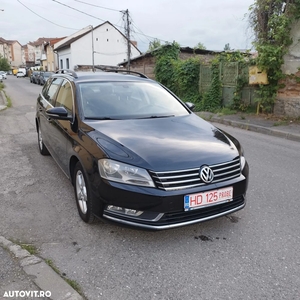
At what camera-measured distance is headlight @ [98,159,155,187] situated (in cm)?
276

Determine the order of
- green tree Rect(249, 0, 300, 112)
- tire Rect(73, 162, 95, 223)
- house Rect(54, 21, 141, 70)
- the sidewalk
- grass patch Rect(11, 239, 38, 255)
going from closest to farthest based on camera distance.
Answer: grass patch Rect(11, 239, 38, 255) < tire Rect(73, 162, 95, 223) < the sidewalk < green tree Rect(249, 0, 300, 112) < house Rect(54, 21, 141, 70)

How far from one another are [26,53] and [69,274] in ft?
517

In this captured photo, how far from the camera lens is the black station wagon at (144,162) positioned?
2764 millimetres

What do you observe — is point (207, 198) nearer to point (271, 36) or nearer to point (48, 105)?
point (48, 105)

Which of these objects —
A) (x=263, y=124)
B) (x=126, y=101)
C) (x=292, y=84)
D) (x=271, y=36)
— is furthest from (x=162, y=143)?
(x=271, y=36)

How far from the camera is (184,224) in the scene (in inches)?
111

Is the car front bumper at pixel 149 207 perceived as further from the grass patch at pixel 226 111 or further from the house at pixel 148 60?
the house at pixel 148 60

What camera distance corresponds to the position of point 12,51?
431 feet

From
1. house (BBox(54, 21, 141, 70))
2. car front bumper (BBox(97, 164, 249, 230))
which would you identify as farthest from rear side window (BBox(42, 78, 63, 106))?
house (BBox(54, 21, 141, 70))

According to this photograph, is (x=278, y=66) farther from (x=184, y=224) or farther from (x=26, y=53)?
(x=26, y=53)

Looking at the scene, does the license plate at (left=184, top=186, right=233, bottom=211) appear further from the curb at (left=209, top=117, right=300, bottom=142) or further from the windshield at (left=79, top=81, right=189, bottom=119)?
the curb at (left=209, top=117, right=300, bottom=142)

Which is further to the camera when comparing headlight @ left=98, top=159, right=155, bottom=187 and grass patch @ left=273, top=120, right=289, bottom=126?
grass patch @ left=273, top=120, right=289, bottom=126

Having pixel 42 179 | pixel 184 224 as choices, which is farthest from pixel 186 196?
pixel 42 179

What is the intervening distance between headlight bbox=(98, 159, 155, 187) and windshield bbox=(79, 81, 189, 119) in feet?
3.52
